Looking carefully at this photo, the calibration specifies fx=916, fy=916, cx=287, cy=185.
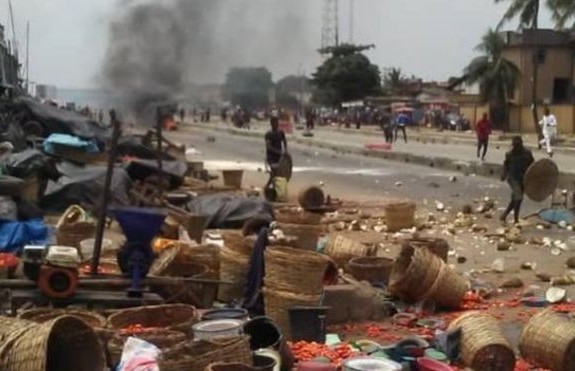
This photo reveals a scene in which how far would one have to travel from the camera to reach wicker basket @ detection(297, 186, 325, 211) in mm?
16078

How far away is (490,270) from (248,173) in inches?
604

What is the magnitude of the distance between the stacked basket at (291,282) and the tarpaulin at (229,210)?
5.84m

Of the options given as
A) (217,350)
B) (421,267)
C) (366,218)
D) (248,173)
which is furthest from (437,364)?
(248,173)

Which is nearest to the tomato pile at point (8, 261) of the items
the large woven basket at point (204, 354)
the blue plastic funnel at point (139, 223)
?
the blue plastic funnel at point (139, 223)

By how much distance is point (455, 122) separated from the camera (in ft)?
188

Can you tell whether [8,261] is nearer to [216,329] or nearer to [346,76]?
[216,329]

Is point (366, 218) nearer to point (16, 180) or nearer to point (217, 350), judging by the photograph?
point (16, 180)

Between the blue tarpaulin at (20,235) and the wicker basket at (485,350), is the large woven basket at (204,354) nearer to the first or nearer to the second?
the wicker basket at (485,350)

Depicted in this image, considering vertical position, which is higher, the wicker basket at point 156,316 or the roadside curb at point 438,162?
the roadside curb at point 438,162

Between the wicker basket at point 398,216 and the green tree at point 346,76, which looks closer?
the wicker basket at point 398,216

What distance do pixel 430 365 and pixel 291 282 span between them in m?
1.74

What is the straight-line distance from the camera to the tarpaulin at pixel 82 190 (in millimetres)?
14944

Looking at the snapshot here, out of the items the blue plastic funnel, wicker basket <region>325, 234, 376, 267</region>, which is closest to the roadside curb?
wicker basket <region>325, 234, 376, 267</region>

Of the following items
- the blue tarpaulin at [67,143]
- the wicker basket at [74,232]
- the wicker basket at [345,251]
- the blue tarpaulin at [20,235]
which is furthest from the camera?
the blue tarpaulin at [67,143]
